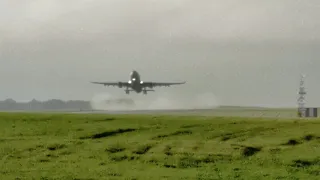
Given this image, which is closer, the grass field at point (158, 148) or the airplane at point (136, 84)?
the grass field at point (158, 148)

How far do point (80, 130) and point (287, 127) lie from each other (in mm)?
13072

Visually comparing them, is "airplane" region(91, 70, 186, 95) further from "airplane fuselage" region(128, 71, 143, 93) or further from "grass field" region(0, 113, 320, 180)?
"grass field" region(0, 113, 320, 180)

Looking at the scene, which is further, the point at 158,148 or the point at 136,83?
the point at 136,83

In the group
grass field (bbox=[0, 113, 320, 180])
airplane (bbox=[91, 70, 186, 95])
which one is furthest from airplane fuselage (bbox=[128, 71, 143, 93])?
grass field (bbox=[0, 113, 320, 180])

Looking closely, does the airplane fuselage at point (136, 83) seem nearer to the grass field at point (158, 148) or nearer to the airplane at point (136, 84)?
the airplane at point (136, 84)

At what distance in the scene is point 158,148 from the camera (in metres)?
22.5

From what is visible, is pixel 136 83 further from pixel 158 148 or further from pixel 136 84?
pixel 158 148

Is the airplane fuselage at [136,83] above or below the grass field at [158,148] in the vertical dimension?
above

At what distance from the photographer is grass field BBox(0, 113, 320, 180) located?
18766mm

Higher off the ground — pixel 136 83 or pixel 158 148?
pixel 136 83

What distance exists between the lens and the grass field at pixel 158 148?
18.8 m

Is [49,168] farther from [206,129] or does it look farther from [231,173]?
[206,129]

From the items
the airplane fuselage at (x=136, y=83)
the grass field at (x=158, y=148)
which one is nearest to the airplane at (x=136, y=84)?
the airplane fuselage at (x=136, y=83)

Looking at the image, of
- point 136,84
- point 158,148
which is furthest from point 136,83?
point 158,148
